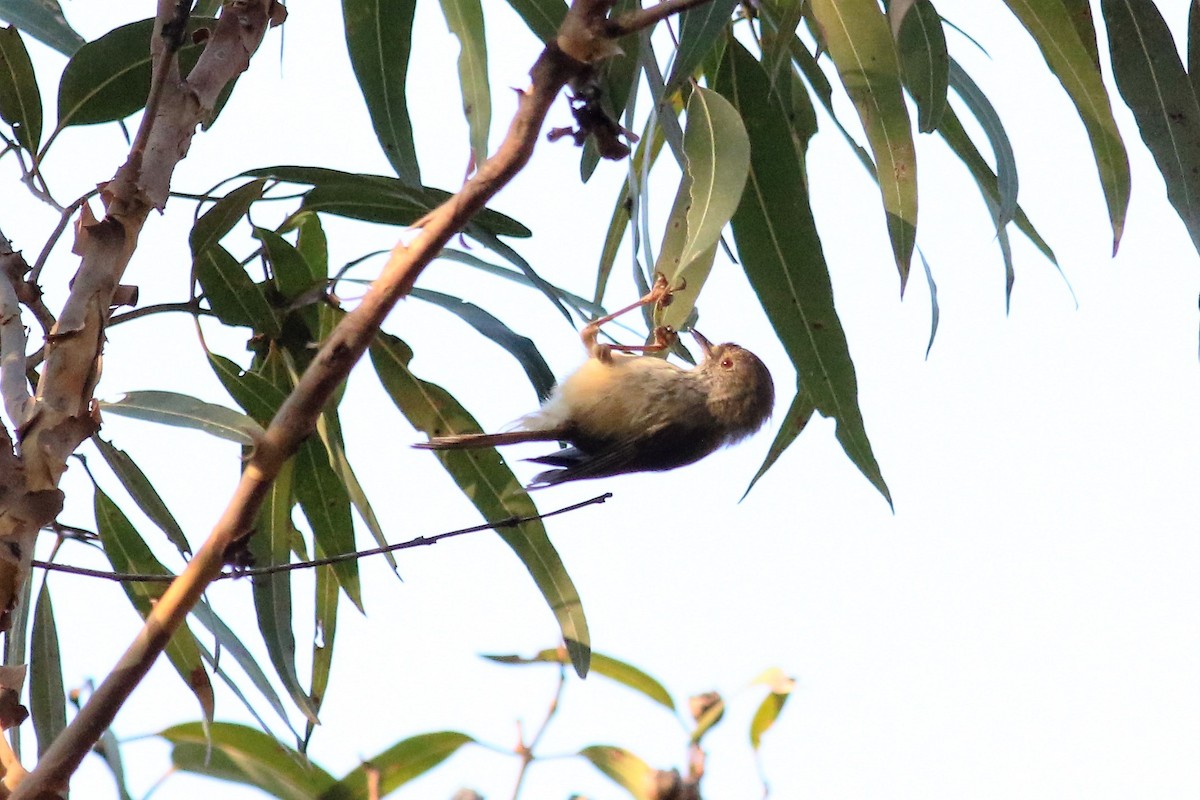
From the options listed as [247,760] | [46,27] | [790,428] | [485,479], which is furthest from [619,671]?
[46,27]

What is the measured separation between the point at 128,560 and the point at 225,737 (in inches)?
25.7

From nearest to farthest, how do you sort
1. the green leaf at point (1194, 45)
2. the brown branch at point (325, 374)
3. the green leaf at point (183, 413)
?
the brown branch at point (325, 374) < the green leaf at point (183, 413) < the green leaf at point (1194, 45)

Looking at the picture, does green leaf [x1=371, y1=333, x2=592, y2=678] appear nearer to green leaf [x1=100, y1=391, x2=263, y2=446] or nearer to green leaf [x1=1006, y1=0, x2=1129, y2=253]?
green leaf [x1=100, y1=391, x2=263, y2=446]

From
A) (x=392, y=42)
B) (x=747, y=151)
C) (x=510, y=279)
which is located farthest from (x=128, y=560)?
(x=747, y=151)

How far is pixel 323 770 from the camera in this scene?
2.76 meters

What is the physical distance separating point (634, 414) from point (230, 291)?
4.35 feet

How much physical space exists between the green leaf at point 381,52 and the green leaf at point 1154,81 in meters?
1.53

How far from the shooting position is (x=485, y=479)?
313cm

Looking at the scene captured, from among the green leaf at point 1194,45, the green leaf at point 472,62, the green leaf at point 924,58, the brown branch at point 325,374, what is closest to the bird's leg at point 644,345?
the green leaf at point 472,62

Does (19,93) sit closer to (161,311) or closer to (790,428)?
(161,311)

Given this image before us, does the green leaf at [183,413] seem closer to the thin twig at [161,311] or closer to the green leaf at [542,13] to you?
the thin twig at [161,311]

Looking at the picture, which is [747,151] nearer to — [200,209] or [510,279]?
[510,279]

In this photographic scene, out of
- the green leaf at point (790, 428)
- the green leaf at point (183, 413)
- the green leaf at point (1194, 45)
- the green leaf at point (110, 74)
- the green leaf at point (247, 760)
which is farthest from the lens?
the green leaf at point (790, 428)

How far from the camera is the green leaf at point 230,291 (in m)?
2.85
